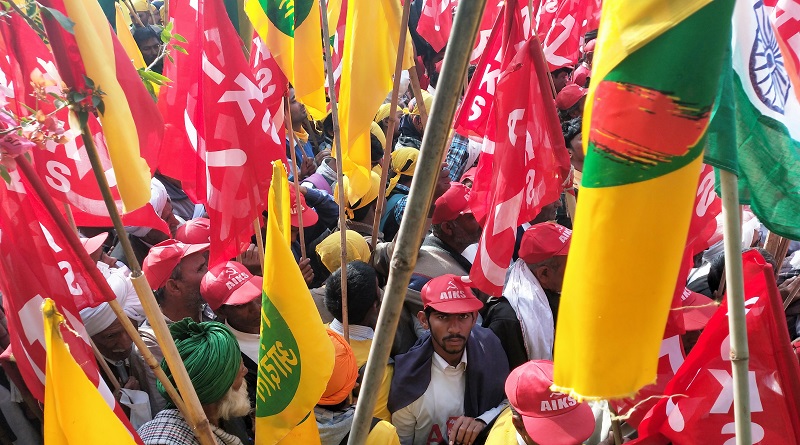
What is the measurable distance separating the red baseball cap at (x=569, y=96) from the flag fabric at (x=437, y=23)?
1190 mm

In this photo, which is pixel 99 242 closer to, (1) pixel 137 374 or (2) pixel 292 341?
(1) pixel 137 374

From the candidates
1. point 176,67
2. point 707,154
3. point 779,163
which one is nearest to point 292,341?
point 707,154

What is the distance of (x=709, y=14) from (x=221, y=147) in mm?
2289

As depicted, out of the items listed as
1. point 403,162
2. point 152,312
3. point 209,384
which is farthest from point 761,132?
point 403,162

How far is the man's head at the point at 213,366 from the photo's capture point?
2.59 meters

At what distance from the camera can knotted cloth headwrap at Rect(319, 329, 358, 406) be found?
2918 mm

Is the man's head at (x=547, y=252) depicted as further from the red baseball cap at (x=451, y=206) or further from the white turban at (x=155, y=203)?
the white turban at (x=155, y=203)

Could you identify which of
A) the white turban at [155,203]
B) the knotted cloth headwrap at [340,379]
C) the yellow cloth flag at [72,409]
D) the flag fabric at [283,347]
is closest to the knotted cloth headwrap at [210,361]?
the flag fabric at [283,347]

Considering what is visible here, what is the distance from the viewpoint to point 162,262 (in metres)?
3.71

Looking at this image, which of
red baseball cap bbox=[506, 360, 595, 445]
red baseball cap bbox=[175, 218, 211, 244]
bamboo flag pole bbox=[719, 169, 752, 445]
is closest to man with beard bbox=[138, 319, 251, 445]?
red baseball cap bbox=[506, 360, 595, 445]

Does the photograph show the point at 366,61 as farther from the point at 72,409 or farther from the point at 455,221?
the point at 72,409

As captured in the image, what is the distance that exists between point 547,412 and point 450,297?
2.56 ft

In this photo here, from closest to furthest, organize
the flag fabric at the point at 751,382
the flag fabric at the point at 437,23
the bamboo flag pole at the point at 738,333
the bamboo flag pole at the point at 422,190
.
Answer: the bamboo flag pole at the point at 422,190 → the bamboo flag pole at the point at 738,333 → the flag fabric at the point at 751,382 → the flag fabric at the point at 437,23

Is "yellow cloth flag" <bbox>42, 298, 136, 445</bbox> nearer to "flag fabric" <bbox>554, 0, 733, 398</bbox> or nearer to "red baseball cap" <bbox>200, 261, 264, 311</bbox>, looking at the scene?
"flag fabric" <bbox>554, 0, 733, 398</bbox>
